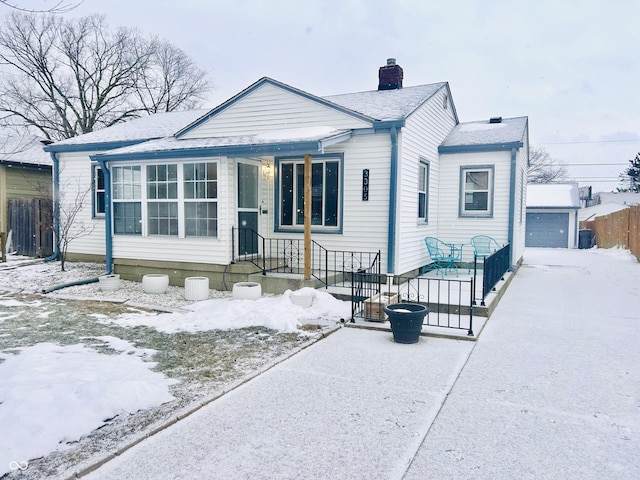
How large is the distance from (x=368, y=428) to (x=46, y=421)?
2.33m

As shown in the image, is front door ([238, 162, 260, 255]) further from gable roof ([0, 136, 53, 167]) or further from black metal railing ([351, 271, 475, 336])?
gable roof ([0, 136, 53, 167])

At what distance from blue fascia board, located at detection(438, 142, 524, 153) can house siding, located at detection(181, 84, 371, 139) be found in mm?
3701

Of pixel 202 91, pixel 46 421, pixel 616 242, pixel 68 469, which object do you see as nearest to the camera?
pixel 68 469

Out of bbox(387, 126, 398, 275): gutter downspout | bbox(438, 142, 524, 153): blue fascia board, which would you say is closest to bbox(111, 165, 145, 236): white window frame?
bbox(387, 126, 398, 275): gutter downspout

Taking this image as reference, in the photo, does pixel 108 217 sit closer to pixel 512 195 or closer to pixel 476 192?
pixel 476 192

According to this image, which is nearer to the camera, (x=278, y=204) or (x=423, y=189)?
(x=278, y=204)

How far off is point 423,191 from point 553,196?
1837cm

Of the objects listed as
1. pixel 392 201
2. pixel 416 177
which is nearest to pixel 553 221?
pixel 416 177

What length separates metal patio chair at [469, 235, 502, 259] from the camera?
11.1m

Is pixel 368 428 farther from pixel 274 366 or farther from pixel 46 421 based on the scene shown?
pixel 46 421

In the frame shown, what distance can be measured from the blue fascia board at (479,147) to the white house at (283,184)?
1.3 inches

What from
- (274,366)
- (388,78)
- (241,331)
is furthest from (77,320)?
(388,78)

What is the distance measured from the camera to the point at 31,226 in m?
13.9

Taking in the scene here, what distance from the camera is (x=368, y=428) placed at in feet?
11.0
